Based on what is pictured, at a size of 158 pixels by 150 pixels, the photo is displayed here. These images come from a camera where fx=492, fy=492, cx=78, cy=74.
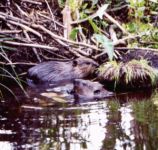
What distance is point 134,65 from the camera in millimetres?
4434

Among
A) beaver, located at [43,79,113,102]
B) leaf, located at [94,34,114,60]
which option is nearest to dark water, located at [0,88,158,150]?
beaver, located at [43,79,113,102]

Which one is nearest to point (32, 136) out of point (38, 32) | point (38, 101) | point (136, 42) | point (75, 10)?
point (38, 101)

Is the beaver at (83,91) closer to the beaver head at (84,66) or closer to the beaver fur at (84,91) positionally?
the beaver fur at (84,91)

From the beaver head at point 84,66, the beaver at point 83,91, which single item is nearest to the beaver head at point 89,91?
the beaver at point 83,91

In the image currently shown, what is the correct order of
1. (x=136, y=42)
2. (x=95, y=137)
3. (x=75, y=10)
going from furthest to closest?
(x=75, y=10) → (x=136, y=42) → (x=95, y=137)

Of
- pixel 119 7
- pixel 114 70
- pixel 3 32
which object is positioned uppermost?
pixel 119 7

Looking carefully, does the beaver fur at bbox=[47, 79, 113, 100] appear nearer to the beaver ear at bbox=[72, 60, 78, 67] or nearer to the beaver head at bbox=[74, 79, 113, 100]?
the beaver head at bbox=[74, 79, 113, 100]

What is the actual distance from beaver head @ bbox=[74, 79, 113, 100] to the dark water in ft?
0.66

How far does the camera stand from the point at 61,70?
15.3 feet

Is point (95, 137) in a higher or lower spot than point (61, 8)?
lower

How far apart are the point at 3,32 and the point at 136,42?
1574 mm

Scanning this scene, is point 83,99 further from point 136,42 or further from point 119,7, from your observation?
point 119,7

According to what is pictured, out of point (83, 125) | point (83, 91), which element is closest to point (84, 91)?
point (83, 91)

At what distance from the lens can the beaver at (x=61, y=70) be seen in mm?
4543
